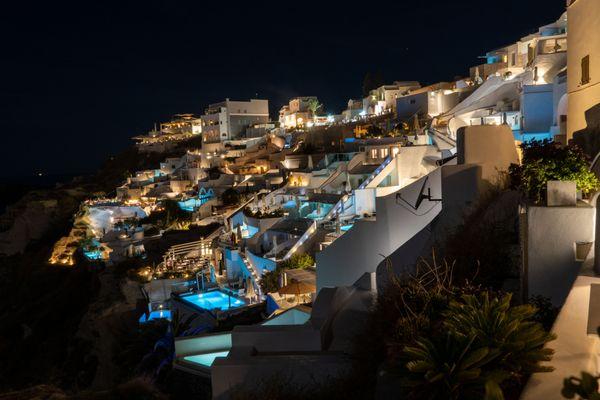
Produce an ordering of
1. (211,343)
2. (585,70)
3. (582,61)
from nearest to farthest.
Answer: (585,70) → (582,61) → (211,343)

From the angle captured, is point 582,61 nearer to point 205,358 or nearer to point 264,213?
point 205,358

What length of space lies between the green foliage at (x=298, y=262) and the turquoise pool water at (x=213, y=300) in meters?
2.75

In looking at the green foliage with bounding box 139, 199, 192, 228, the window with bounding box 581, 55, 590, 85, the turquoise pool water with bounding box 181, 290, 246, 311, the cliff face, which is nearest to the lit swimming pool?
the turquoise pool water with bounding box 181, 290, 246, 311

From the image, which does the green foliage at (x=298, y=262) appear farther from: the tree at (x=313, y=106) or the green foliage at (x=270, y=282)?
the tree at (x=313, y=106)

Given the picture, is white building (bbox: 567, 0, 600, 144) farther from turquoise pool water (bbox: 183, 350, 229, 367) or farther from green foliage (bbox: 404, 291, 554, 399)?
turquoise pool water (bbox: 183, 350, 229, 367)

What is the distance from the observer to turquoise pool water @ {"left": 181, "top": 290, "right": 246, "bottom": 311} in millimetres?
19922

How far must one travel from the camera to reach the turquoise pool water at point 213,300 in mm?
19922

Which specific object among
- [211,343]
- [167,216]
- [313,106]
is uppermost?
[313,106]

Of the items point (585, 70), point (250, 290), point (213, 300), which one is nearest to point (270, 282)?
point (250, 290)

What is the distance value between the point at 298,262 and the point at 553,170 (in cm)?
1300

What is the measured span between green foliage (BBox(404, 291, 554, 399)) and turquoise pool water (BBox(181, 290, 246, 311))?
51.3 feet

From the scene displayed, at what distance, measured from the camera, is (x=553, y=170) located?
22.4ft

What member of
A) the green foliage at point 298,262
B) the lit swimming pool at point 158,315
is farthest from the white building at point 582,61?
the lit swimming pool at point 158,315

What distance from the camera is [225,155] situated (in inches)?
2089
